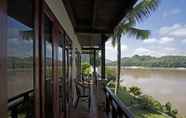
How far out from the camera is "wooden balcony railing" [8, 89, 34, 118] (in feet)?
3.50

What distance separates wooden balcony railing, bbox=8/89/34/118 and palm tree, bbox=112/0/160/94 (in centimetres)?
826

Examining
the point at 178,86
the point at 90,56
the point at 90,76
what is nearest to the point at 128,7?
the point at 90,76

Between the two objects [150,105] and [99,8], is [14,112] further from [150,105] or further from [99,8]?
[150,105]

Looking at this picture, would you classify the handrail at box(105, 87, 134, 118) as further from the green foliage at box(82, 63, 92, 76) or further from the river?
the river

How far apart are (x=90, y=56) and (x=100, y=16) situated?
10932 millimetres

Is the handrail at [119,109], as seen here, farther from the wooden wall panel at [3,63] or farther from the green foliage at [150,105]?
the green foliage at [150,105]

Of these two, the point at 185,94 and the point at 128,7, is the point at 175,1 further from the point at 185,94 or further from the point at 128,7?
the point at 128,7

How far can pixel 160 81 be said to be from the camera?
2538cm

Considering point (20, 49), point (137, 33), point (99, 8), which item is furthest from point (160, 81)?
point (20, 49)

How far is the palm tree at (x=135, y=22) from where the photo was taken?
1171cm

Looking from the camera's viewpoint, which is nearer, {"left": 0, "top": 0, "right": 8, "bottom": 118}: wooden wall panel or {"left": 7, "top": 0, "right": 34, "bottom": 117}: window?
{"left": 0, "top": 0, "right": 8, "bottom": 118}: wooden wall panel

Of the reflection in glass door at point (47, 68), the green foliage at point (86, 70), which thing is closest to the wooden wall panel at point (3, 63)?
the reflection in glass door at point (47, 68)

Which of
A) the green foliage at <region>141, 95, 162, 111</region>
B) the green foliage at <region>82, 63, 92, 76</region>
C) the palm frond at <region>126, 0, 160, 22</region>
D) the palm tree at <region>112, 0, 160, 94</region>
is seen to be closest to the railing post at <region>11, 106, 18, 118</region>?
the palm tree at <region>112, 0, 160, 94</region>

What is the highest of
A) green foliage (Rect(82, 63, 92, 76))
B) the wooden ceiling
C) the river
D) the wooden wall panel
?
the wooden ceiling
